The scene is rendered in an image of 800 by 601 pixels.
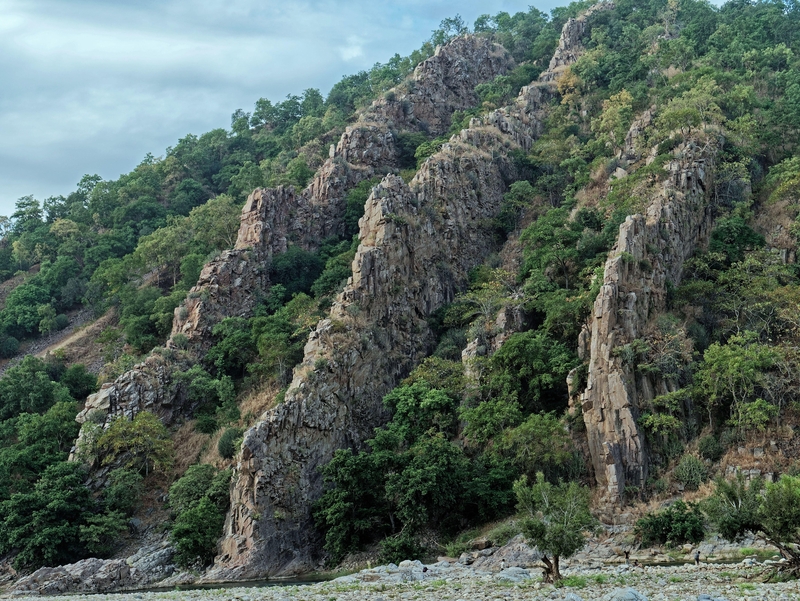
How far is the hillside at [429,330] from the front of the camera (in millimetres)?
44812

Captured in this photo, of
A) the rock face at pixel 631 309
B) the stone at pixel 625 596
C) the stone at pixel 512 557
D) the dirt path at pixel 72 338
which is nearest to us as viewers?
the stone at pixel 625 596

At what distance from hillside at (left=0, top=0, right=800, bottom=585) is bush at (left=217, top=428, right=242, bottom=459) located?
14cm

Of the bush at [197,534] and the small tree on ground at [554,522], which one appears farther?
the bush at [197,534]

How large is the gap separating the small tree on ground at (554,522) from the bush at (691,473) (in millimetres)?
16725

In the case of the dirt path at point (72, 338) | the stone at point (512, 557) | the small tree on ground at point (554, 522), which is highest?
the dirt path at point (72, 338)

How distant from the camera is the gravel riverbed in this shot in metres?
20.0

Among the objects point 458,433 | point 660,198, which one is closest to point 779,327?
point 660,198

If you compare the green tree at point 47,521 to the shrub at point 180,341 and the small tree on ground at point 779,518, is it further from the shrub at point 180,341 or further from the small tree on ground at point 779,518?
the small tree on ground at point 779,518

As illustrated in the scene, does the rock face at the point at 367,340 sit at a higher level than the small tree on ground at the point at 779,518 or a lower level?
higher

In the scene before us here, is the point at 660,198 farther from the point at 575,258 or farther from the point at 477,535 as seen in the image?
the point at 477,535

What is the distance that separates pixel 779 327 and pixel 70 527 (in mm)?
46296

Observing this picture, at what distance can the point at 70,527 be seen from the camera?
4691 centimetres

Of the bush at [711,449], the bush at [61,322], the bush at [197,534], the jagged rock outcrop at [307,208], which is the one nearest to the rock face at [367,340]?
the bush at [197,534]

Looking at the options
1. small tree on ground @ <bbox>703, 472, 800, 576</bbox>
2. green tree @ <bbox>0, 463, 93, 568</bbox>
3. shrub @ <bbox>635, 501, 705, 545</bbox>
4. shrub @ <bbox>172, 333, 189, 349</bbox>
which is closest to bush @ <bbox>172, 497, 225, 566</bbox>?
green tree @ <bbox>0, 463, 93, 568</bbox>
